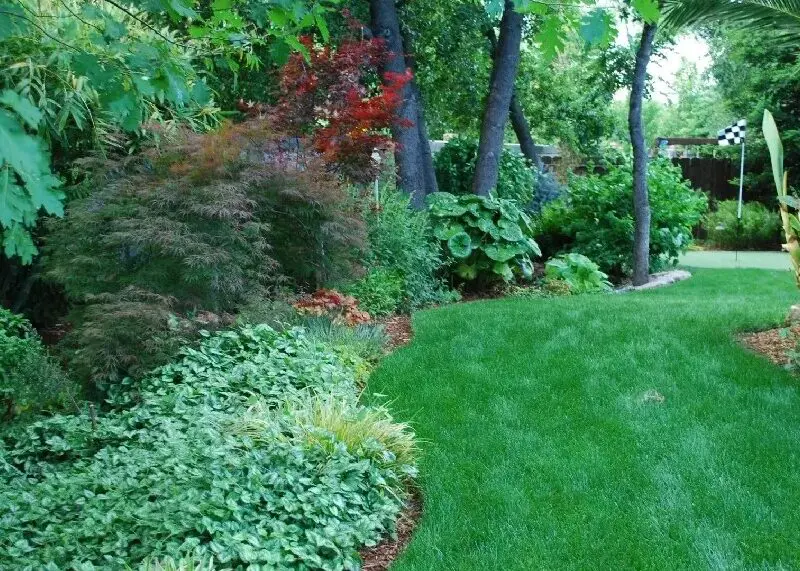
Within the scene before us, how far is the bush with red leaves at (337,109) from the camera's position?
800cm

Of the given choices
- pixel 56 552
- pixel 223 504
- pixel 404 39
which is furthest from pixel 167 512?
pixel 404 39

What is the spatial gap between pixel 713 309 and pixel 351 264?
324cm

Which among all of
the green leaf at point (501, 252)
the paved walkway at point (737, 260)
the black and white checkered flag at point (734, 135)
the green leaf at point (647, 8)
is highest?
the black and white checkered flag at point (734, 135)

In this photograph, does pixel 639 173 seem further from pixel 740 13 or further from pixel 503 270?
pixel 740 13

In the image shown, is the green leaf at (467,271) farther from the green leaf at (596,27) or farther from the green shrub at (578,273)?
the green leaf at (596,27)

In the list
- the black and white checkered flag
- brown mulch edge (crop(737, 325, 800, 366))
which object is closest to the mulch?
brown mulch edge (crop(737, 325, 800, 366))

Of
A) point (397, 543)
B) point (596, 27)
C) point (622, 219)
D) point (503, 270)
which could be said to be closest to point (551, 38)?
point (596, 27)

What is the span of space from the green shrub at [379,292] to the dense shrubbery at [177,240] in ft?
3.09

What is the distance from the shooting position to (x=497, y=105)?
10742 mm

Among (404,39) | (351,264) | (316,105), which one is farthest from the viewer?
(404,39)

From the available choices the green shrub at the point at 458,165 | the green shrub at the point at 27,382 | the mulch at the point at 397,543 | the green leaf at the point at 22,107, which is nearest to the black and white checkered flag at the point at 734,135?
the green shrub at the point at 458,165

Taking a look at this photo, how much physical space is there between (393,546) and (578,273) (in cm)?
701

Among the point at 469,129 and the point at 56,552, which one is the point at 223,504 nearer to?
the point at 56,552

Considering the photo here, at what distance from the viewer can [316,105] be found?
327 inches
